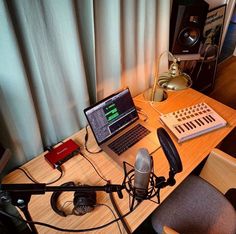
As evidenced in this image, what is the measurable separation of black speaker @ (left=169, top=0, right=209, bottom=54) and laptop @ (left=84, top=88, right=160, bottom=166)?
62cm

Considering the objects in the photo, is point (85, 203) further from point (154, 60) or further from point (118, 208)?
point (154, 60)

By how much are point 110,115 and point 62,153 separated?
320 mm

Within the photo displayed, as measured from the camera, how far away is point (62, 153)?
1.13 meters

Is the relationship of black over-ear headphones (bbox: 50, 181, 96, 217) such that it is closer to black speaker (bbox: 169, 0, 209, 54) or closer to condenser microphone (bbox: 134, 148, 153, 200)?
condenser microphone (bbox: 134, 148, 153, 200)

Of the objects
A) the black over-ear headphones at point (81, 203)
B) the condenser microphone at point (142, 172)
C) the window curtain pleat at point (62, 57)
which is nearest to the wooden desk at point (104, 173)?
the black over-ear headphones at point (81, 203)

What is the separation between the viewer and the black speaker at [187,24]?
1.40 metres

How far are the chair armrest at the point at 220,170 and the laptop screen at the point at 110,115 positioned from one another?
488mm

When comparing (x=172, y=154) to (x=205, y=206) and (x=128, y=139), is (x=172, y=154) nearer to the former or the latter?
(x=128, y=139)

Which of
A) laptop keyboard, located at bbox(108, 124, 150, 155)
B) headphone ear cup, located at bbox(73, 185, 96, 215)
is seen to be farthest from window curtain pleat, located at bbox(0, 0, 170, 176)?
headphone ear cup, located at bbox(73, 185, 96, 215)

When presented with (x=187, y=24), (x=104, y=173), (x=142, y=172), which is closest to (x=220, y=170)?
(x=104, y=173)

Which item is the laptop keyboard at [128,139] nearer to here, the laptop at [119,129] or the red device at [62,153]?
the laptop at [119,129]

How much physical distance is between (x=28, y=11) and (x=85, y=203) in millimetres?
785

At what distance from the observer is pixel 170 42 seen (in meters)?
1.63

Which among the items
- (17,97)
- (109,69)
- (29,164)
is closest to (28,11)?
(17,97)
